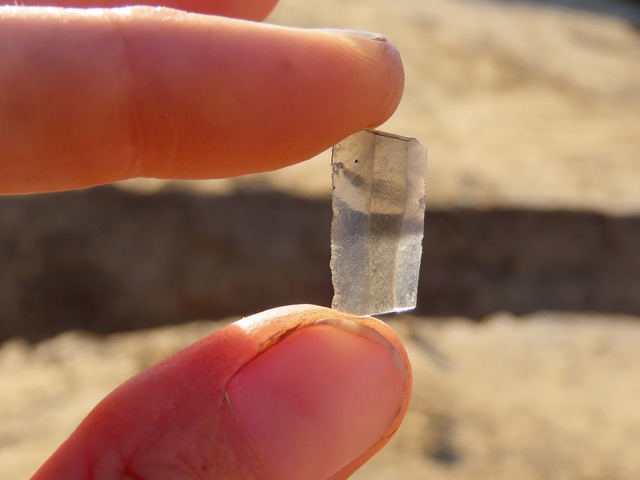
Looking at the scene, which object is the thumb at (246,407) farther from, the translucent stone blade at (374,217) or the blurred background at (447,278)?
the blurred background at (447,278)

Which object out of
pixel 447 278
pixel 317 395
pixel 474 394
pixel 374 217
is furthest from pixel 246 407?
pixel 447 278

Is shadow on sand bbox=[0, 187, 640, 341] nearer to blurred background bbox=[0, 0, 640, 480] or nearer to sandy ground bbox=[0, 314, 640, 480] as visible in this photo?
blurred background bbox=[0, 0, 640, 480]

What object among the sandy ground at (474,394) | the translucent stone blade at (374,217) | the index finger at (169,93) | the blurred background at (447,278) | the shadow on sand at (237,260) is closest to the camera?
the index finger at (169,93)

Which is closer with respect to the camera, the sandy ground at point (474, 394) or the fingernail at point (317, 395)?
the fingernail at point (317, 395)

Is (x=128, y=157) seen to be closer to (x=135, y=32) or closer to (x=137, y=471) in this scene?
(x=135, y=32)

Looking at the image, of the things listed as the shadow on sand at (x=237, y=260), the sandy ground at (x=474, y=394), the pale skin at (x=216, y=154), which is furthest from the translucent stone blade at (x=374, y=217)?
the shadow on sand at (x=237, y=260)

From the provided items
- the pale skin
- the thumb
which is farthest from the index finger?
the thumb
